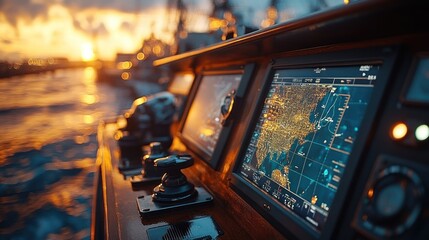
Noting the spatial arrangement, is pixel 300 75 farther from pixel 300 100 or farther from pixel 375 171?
pixel 375 171

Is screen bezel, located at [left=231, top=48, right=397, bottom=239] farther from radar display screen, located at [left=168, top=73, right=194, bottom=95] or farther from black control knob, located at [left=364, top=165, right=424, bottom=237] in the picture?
radar display screen, located at [left=168, top=73, right=194, bottom=95]

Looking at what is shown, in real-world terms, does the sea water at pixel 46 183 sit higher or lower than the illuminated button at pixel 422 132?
lower

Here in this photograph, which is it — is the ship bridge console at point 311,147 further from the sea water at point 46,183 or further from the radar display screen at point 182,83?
the sea water at point 46,183

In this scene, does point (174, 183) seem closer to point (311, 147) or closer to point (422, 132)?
point (311, 147)

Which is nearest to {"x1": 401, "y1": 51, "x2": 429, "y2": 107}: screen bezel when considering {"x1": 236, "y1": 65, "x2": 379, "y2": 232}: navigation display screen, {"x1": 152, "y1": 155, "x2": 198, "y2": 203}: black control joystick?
{"x1": 236, "y1": 65, "x2": 379, "y2": 232}: navigation display screen

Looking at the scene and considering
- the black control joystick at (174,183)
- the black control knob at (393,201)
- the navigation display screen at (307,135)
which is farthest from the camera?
the black control joystick at (174,183)

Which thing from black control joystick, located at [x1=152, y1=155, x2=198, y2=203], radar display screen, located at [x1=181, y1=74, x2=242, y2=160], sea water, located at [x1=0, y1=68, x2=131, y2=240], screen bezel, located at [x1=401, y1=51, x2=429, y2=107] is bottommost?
sea water, located at [x1=0, y1=68, x2=131, y2=240]

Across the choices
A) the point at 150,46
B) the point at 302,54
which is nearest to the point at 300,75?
the point at 302,54

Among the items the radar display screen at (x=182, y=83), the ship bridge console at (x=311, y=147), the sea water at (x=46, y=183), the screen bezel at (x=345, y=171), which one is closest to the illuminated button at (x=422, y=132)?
the ship bridge console at (x=311, y=147)
